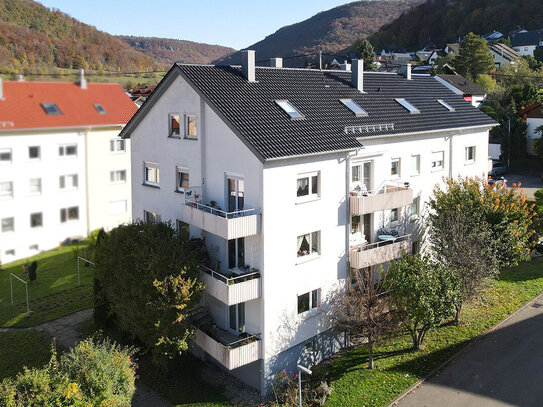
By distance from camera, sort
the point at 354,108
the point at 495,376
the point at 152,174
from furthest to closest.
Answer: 1. the point at 354,108
2. the point at 152,174
3. the point at 495,376

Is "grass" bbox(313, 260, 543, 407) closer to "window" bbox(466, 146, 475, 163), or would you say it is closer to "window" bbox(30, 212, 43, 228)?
"window" bbox(466, 146, 475, 163)

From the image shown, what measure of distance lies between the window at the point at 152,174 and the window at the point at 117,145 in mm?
15818

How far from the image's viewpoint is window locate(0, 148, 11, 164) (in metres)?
3.44

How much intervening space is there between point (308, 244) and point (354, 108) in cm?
640

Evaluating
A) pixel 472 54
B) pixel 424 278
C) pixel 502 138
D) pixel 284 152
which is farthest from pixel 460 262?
pixel 472 54

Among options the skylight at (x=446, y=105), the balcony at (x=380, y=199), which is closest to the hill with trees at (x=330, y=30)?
the balcony at (x=380, y=199)

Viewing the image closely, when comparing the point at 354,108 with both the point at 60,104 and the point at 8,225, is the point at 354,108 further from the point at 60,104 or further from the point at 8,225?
the point at 8,225

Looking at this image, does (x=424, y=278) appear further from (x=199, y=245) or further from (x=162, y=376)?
(x=162, y=376)

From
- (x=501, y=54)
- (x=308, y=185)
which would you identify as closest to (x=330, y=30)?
(x=501, y=54)

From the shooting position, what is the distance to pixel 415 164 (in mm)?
22203

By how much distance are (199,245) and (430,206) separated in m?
10.9

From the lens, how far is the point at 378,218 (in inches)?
795

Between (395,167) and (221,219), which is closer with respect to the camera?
(221,219)

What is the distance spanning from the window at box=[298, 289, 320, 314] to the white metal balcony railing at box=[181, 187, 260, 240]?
3.27m
